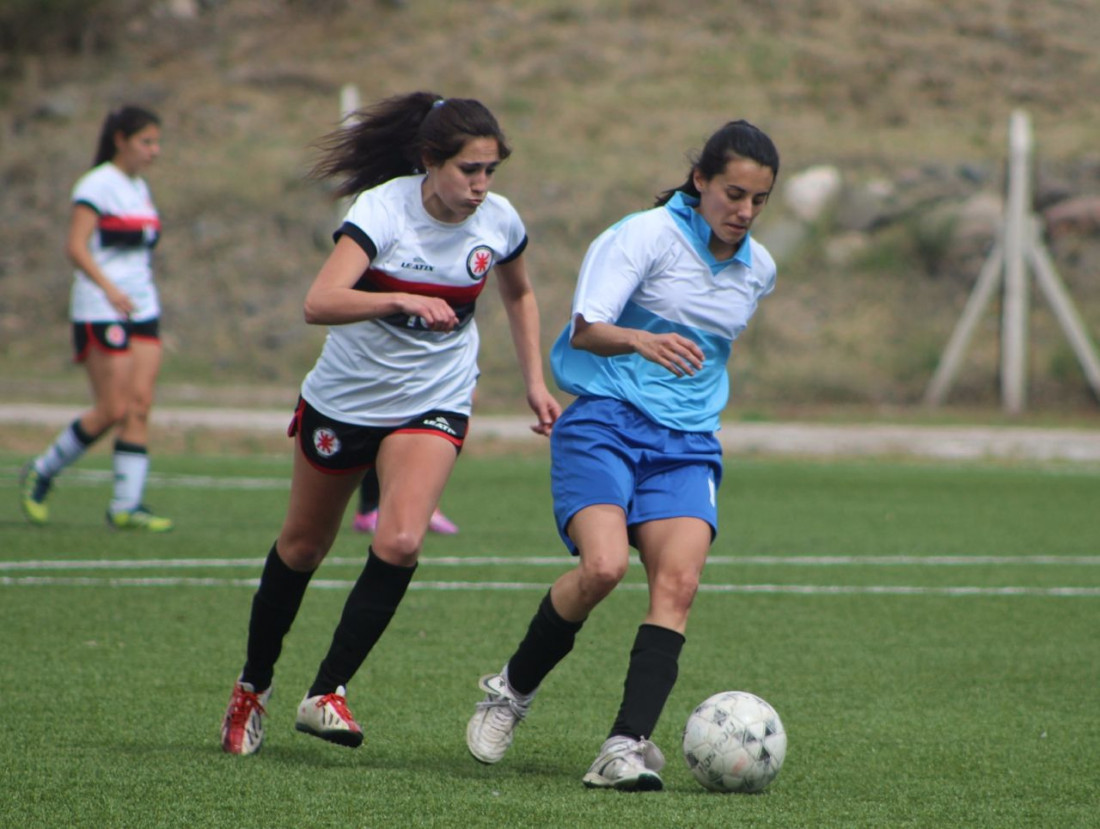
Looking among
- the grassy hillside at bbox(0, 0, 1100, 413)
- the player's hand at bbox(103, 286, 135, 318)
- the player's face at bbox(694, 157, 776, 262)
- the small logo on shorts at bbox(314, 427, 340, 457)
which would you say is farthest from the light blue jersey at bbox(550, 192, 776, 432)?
the grassy hillside at bbox(0, 0, 1100, 413)

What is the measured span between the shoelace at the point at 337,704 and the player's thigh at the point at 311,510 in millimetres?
453

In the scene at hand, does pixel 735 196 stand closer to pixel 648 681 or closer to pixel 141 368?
pixel 648 681

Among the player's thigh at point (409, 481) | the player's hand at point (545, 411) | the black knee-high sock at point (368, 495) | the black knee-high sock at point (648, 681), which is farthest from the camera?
the black knee-high sock at point (368, 495)

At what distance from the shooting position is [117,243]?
9031 mm

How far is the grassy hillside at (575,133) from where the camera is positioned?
81.4 feet

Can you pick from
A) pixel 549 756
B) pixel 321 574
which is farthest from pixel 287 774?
pixel 321 574

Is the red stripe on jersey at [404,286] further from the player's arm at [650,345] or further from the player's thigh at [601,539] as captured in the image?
the player's thigh at [601,539]

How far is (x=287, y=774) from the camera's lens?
14.2 feet

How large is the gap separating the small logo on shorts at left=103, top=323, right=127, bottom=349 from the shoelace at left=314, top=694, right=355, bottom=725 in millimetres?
4993

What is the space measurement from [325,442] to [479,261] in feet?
2.31

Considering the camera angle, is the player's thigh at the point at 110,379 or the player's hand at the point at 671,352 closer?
the player's hand at the point at 671,352

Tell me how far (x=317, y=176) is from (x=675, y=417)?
1.52 metres

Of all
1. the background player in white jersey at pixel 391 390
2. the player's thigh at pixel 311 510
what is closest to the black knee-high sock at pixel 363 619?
the background player in white jersey at pixel 391 390

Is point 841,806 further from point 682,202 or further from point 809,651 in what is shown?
point 809,651
